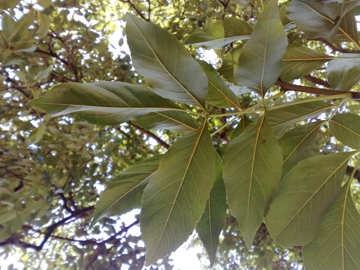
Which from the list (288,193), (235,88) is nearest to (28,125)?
(235,88)

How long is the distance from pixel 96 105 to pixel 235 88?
410 millimetres

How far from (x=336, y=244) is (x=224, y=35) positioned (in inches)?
18.7

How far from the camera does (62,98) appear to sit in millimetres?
522

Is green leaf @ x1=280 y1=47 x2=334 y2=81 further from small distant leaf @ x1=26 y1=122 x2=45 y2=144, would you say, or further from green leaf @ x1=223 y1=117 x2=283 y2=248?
small distant leaf @ x1=26 y1=122 x2=45 y2=144

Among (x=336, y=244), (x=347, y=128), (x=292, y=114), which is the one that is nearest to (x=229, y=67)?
(x=292, y=114)

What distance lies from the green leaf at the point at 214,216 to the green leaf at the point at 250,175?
0.08m

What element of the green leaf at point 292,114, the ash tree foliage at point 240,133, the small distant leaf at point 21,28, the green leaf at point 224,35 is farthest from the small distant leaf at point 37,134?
the green leaf at point 292,114

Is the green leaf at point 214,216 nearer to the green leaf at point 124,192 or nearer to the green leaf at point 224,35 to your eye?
the green leaf at point 124,192

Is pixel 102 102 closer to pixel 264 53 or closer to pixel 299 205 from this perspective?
pixel 264 53

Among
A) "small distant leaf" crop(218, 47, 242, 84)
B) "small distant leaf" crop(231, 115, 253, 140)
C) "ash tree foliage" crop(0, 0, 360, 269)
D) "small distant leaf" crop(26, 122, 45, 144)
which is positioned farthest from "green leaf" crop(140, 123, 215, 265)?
"small distant leaf" crop(26, 122, 45, 144)

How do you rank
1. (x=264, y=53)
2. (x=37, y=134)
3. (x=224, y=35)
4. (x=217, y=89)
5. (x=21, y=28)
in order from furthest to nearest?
(x=37, y=134) < (x=21, y=28) < (x=224, y=35) < (x=217, y=89) < (x=264, y=53)

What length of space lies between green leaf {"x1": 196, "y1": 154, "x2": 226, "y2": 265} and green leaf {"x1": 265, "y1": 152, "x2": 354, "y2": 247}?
0.31 feet

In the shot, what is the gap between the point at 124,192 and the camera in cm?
70

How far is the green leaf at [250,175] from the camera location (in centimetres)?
57
